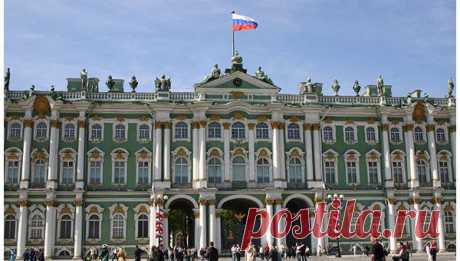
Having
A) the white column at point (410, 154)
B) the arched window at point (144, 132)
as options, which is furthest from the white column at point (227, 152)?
the white column at point (410, 154)

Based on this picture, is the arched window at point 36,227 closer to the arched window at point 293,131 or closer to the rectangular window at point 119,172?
the rectangular window at point 119,172

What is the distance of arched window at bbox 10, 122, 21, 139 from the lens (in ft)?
165

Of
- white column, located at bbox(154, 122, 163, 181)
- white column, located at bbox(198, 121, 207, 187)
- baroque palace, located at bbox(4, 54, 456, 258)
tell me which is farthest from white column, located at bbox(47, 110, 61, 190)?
white column, located at bbox(198, 121, 207, 187)

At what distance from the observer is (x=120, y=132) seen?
5141cm

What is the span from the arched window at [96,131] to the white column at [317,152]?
18.8 meters

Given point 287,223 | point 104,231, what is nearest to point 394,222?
point 287,223

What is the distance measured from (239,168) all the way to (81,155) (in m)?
13.5

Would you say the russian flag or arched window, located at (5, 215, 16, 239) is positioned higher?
the russian flag

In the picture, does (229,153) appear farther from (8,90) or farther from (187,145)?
(8,90)

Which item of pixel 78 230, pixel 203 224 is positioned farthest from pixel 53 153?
pixel 203 224

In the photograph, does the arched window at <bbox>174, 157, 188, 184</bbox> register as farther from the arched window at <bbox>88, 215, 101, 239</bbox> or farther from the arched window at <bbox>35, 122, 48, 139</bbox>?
the arched window at <bbox>35, 122, 48, 139</bbox>

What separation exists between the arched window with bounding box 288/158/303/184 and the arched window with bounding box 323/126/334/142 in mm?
3347

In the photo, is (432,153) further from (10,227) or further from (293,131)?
(10,227)

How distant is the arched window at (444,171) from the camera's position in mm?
53656
